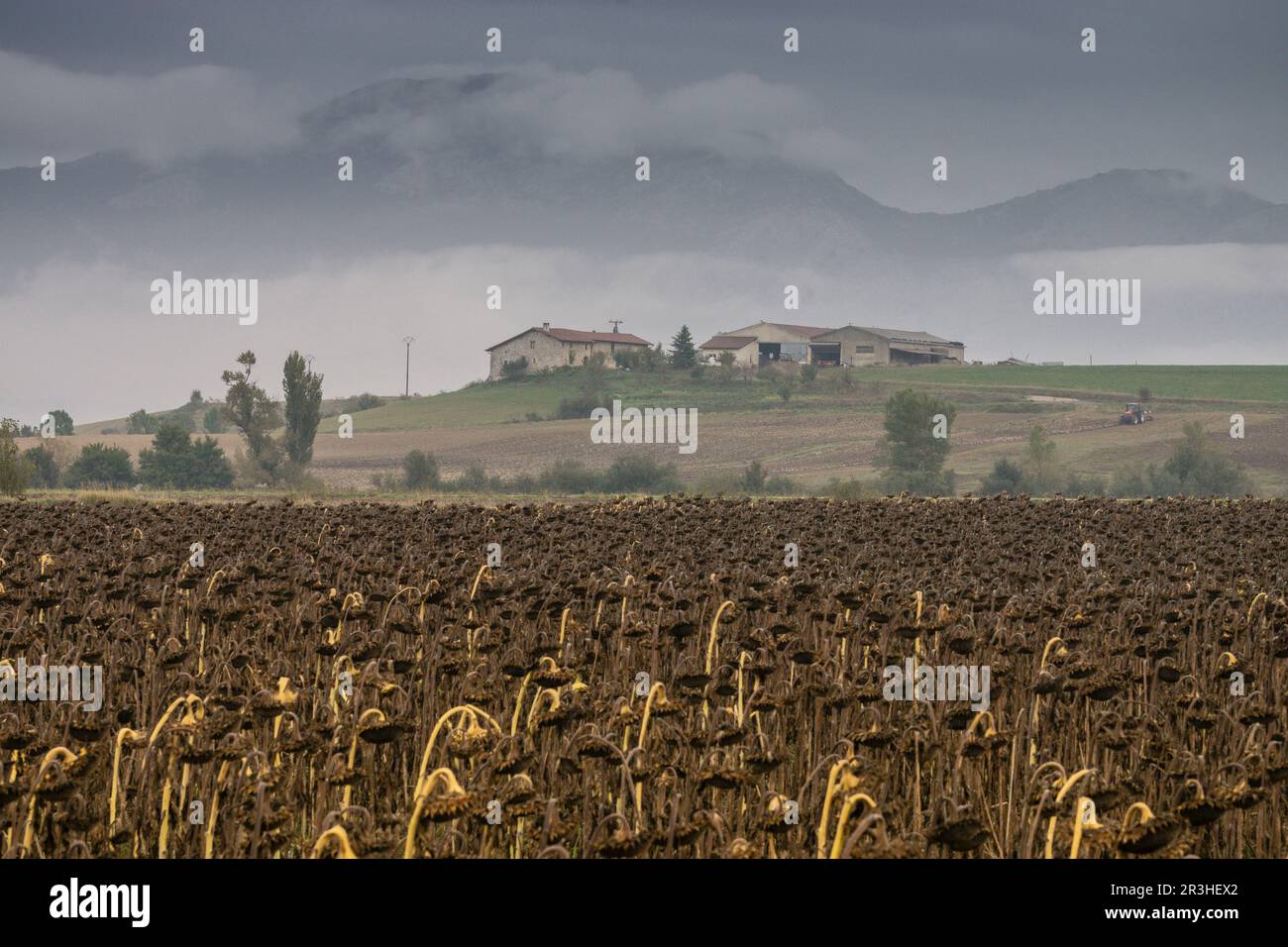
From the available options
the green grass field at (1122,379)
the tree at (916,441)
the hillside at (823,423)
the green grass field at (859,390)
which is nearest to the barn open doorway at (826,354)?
the green grass field at (1122,379)

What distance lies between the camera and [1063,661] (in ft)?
33.7

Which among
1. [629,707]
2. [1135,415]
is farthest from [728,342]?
[629,707]

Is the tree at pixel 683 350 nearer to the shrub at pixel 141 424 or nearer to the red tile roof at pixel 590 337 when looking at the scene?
the red tile roof at pixel 590 337

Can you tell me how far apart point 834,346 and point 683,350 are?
52.1 feet

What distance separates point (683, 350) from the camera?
447 ft

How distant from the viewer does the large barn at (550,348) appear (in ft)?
450

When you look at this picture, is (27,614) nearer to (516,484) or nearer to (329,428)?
(516,484)

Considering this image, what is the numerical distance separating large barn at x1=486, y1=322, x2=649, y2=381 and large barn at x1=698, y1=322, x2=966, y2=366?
1162 centimetres

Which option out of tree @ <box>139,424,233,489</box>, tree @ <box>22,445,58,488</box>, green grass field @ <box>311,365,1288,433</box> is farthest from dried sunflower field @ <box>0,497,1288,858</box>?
green grass field @ <box>311,365,1288,433</box>

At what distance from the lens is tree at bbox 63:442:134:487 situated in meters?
83.1

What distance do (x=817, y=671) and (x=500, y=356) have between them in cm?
13415

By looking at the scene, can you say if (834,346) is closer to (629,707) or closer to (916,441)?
(916,441)

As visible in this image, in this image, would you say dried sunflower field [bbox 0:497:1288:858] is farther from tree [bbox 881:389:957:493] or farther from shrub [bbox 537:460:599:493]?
tree [bbox 881:389:957:493]
